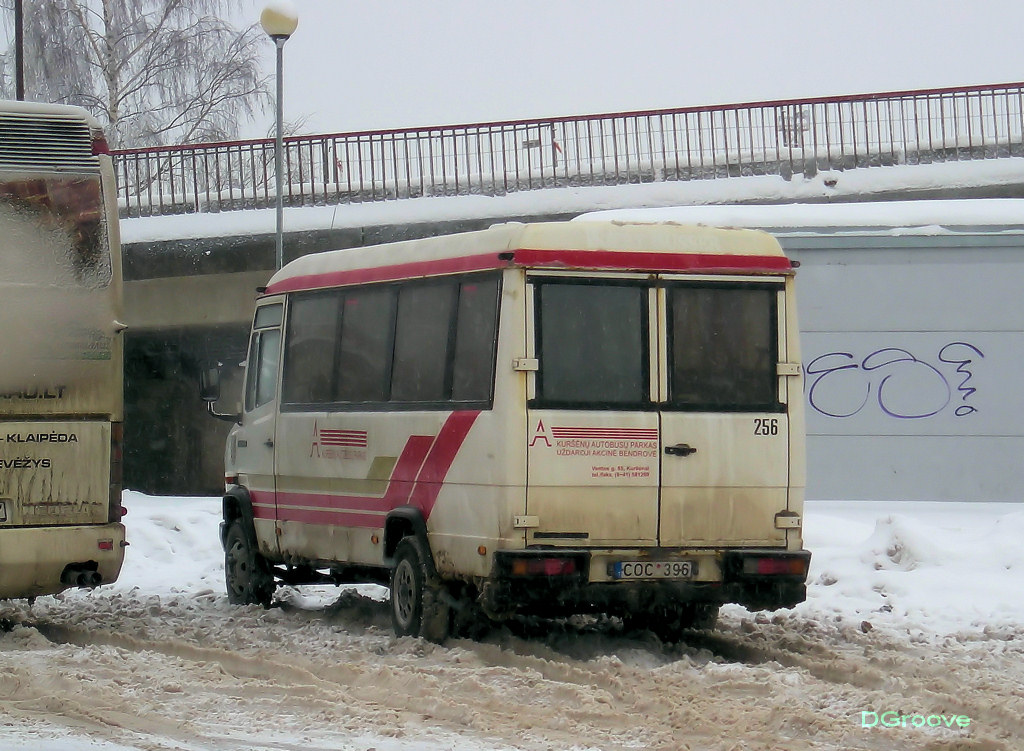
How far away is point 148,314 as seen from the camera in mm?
27516

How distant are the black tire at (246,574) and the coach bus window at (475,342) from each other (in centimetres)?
335

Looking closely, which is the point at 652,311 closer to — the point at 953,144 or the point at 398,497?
the point at 398,497

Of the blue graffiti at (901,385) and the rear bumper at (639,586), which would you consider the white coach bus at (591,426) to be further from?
the blue graffiti at (901,385)

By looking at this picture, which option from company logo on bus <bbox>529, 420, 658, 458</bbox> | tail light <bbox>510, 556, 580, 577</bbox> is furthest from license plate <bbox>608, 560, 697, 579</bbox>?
company logo on bus <bbox>529, 420, 658, 458</bbox>

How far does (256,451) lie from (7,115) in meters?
3.27

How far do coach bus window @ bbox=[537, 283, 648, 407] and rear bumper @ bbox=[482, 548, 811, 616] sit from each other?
922 millimetres

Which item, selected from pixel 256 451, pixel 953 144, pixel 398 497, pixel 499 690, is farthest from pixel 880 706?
pixel 953 144

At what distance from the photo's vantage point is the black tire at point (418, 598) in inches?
401

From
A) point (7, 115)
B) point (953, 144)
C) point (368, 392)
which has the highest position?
point (953, 144)

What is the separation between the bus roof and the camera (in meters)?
9.66

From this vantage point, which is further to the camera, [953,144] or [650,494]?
[953,144]

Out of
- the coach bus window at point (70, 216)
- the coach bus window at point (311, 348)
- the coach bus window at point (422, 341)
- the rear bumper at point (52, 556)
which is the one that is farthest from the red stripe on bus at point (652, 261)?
the rear bumper at point (52, 556)

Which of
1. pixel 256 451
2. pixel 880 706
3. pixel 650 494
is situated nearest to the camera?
pixel 880 706

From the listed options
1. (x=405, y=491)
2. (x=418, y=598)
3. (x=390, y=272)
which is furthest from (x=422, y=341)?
(x=418, y=598)
